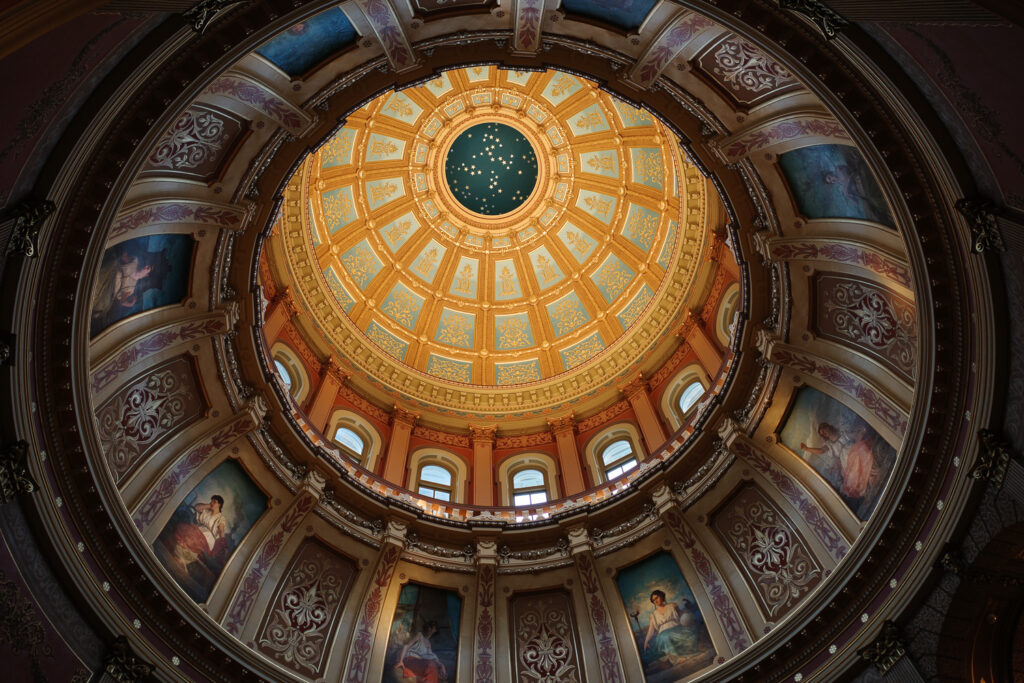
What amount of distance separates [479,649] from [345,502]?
5.57 m

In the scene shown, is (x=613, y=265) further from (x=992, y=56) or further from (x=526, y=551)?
(x=992, y=56)

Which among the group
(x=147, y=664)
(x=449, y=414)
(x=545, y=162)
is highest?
(x=545, y=162)

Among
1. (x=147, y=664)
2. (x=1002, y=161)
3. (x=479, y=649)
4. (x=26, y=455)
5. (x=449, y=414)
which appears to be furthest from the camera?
(x=449, y=414)

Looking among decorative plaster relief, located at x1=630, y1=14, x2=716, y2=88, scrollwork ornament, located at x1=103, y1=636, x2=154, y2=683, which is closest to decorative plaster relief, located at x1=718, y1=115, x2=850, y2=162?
decorative plaster relief, located at x1=630, y1=14, x2=716, y2=88

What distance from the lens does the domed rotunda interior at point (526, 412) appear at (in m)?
12.4

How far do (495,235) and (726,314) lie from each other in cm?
1346

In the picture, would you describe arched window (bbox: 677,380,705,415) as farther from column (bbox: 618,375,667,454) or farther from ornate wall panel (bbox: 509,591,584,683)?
ornate wall panel (bbox: 509,591,584,683)

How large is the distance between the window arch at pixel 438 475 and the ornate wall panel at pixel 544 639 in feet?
17.5

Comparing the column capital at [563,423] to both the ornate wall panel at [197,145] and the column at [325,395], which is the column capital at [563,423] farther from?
the ornate wall panel at [197,145]

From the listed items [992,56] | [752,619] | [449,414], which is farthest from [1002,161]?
[449,414]

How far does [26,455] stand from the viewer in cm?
1314

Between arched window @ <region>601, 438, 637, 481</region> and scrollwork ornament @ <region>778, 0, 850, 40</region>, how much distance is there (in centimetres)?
1623

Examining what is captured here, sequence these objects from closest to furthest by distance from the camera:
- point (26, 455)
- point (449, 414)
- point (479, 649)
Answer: point (26, 455), point (479, 649), point (449, 414)

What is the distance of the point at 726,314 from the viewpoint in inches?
991
